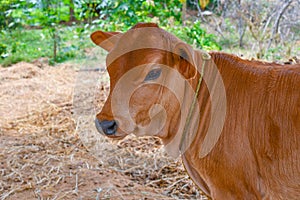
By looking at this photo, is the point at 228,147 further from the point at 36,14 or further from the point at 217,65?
the point at 36,14

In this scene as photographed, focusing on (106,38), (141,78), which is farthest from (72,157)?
(141,78)

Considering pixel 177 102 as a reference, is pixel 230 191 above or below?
below

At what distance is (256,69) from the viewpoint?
7.14 ft

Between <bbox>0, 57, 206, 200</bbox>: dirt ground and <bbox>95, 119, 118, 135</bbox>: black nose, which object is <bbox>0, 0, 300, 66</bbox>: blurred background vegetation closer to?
<bbox>0, 57, 206, 200</bbox>: dirt ground

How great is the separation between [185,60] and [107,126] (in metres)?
0.55

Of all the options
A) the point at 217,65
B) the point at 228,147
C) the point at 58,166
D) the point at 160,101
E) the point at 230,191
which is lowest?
the point at 58,166

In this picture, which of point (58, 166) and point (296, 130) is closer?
point (296, 130)

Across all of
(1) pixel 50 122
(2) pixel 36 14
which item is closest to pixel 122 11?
(1) pixel 50 122

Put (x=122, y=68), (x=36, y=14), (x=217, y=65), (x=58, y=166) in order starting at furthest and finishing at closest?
1. (x=36, y=14)
2. (x=58, y=166)
3. (x=217, y=65)
4. (x=122, y=68)

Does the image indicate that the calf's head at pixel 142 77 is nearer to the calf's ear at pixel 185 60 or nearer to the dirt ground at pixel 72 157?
the calf's ear at pixel 185 60

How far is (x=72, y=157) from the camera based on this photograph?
423 centimetres

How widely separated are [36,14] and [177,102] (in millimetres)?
7807

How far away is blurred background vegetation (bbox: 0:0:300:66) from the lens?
723cm

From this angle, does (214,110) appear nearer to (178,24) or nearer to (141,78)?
(141,78)
